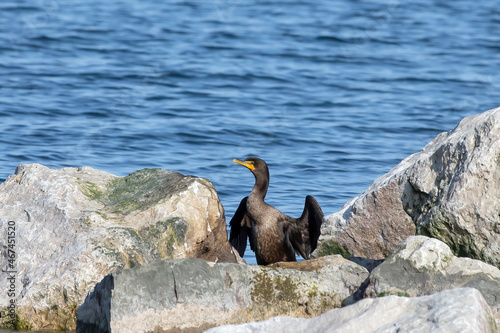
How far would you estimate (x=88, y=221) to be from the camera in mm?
6359

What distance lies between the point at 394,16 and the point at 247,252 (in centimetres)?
1589

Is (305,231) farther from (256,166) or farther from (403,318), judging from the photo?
(403,318)

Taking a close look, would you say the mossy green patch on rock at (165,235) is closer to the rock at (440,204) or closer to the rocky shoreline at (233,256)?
the rocky shoreline at (233,256)

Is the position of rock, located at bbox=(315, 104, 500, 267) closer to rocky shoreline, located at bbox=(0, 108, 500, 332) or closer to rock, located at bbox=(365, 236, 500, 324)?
rocky shoreline, located at bbox=(0, 108, 500, 332)

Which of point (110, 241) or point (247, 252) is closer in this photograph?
point (110, 241)

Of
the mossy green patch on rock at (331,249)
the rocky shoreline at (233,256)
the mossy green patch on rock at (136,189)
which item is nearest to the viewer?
the rocky shoreline at (233,256)

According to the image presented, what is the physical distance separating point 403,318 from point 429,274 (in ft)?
3.57

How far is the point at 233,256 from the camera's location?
7.07 metres

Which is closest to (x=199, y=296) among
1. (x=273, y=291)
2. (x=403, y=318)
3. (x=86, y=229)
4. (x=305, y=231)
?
(x=273, y=291)

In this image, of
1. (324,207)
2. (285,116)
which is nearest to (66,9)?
(285,116)

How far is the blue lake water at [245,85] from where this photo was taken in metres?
12.1

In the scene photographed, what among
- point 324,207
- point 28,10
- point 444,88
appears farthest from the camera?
point 28,10

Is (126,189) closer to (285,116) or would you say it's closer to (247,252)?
(247,252)

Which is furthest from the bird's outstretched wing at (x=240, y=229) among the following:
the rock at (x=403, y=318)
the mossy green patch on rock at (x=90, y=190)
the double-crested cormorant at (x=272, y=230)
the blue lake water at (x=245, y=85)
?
the rock at (x=403, y=318)
